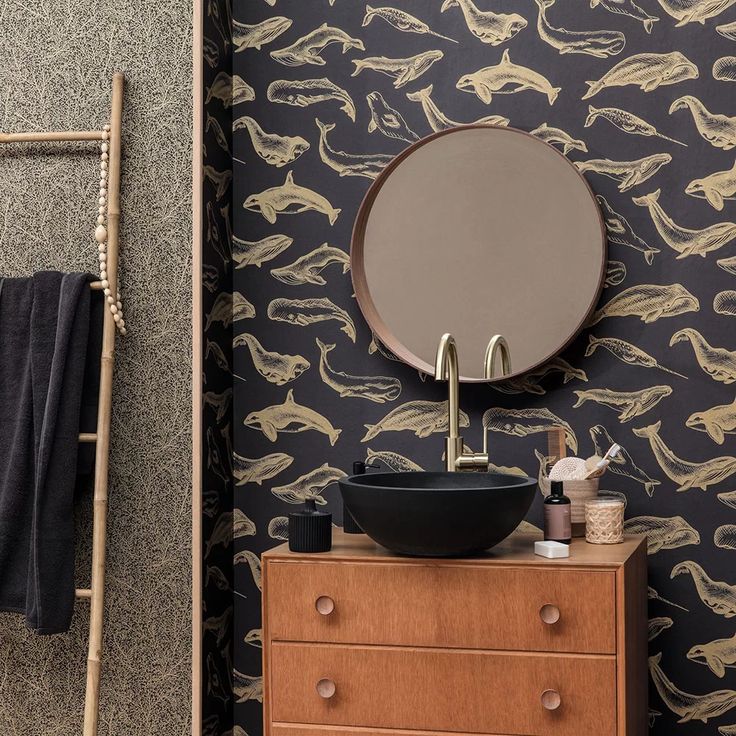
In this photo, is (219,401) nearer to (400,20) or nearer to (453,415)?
(453,415)

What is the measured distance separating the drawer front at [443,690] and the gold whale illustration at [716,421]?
2.22 feet

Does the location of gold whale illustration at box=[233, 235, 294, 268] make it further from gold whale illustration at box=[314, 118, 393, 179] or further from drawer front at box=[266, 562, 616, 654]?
drawer front at box=[266, 562, 616, 654]

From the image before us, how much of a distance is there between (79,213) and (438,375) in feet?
3.32

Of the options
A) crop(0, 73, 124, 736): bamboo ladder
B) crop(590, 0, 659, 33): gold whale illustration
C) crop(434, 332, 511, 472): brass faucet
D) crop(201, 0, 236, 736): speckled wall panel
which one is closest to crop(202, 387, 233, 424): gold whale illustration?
crop(201, 0, 236, 736): speckled wall panel

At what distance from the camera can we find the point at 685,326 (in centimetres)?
213

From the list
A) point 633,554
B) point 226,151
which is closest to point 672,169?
point 633,554

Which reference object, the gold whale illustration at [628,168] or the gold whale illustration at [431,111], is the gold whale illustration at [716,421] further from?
the gold whale illustration at [431,111]

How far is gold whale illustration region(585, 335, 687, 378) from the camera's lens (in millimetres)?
2146

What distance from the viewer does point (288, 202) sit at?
2.37 meters

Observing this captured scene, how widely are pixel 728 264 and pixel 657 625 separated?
0.86 m

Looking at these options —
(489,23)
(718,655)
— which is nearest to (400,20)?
(489,23)

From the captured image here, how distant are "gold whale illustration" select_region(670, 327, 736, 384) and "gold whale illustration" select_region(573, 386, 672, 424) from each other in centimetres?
10

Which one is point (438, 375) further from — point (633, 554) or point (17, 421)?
point (17, 421)

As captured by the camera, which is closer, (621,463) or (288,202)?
(621,463)
